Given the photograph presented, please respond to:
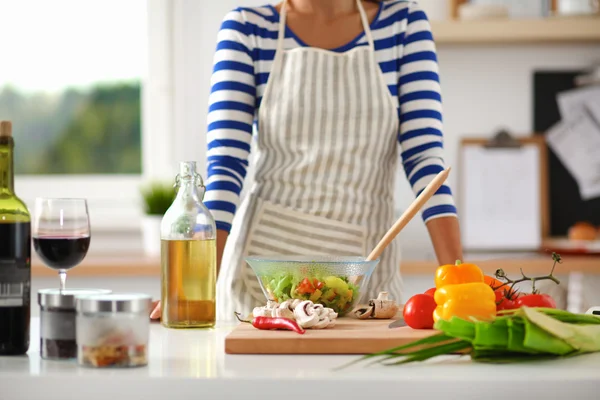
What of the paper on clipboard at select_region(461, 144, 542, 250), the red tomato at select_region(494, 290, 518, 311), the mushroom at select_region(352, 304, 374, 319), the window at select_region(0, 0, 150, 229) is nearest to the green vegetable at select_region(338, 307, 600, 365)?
the red tomato at select_region(494, 290, 518, 311)

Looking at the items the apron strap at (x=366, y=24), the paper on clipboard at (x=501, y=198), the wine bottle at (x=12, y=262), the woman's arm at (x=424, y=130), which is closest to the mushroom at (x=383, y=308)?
the woman's arm at (x=424, y=130)

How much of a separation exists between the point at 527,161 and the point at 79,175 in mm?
1618

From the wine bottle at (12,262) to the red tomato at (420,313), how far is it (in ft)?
1.52

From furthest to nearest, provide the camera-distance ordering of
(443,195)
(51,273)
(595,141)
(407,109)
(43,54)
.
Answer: (43,54) → (595,141) → (51,273) → (407,109) → (443,195)

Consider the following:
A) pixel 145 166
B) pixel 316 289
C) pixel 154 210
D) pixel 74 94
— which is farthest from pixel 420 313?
pixel 74 94

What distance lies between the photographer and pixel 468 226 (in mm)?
3000

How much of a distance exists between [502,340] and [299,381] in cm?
23

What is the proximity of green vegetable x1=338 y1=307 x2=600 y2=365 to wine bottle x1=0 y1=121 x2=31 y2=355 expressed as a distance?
42 centimetres

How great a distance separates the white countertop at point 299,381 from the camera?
875 mm

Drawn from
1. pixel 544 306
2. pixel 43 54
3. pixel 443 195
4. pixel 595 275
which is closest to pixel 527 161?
pixel 595 275

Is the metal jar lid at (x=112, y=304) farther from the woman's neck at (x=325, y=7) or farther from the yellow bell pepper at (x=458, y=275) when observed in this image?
the woman's neck at (x=325, y=7)

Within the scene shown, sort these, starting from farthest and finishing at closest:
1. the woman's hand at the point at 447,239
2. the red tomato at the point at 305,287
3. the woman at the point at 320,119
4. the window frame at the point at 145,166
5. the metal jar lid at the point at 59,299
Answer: the window frame at the point at 145,166 → the woman at the point at 320,119 → the woman's hand at the point at 447,239 → the red tomato at the point at 305,287 → the metal jar lid at the point at 59,299

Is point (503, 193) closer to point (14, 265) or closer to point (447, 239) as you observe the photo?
point (447, 239)

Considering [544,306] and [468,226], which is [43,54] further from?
[544,306]
